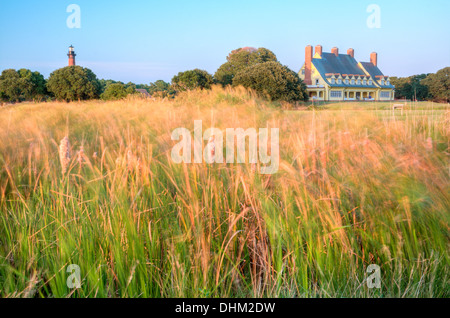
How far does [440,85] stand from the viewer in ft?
86.2

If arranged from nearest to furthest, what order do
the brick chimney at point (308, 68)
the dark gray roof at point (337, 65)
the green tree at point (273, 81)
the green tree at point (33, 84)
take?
the green tree at point (273, 81), the green tree at point (33, 84), the dark gray roof at point (337, 65), the brick chimney at point (308, 68)

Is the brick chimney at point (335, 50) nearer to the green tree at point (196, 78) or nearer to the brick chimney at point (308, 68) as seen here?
the brick chimney at point (308, 68)

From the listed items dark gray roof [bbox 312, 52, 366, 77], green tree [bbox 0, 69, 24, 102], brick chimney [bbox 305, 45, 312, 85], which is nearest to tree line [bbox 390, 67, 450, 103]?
dark gray roof [bbox 312, 52, 366, 77]

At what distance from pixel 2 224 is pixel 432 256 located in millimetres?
2372

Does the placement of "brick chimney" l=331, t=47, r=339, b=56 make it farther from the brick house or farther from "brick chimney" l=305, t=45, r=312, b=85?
"brick chimney" l=305, t=45, r=312, b=85

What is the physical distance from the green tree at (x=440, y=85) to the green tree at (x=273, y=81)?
8719mm

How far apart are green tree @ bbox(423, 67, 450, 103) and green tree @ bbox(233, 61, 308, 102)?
872cm

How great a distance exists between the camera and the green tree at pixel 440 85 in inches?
938

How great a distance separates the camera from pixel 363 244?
1941mm

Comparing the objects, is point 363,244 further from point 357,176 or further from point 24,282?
point 24,282

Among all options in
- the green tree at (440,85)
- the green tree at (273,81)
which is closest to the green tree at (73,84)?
the green tree at (273,81)

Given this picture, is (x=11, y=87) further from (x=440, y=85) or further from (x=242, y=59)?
(x=440, y=85)

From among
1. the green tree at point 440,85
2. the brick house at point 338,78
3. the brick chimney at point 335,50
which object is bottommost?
the green tree at point 440,85

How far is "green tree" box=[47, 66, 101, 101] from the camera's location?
74.2ft
